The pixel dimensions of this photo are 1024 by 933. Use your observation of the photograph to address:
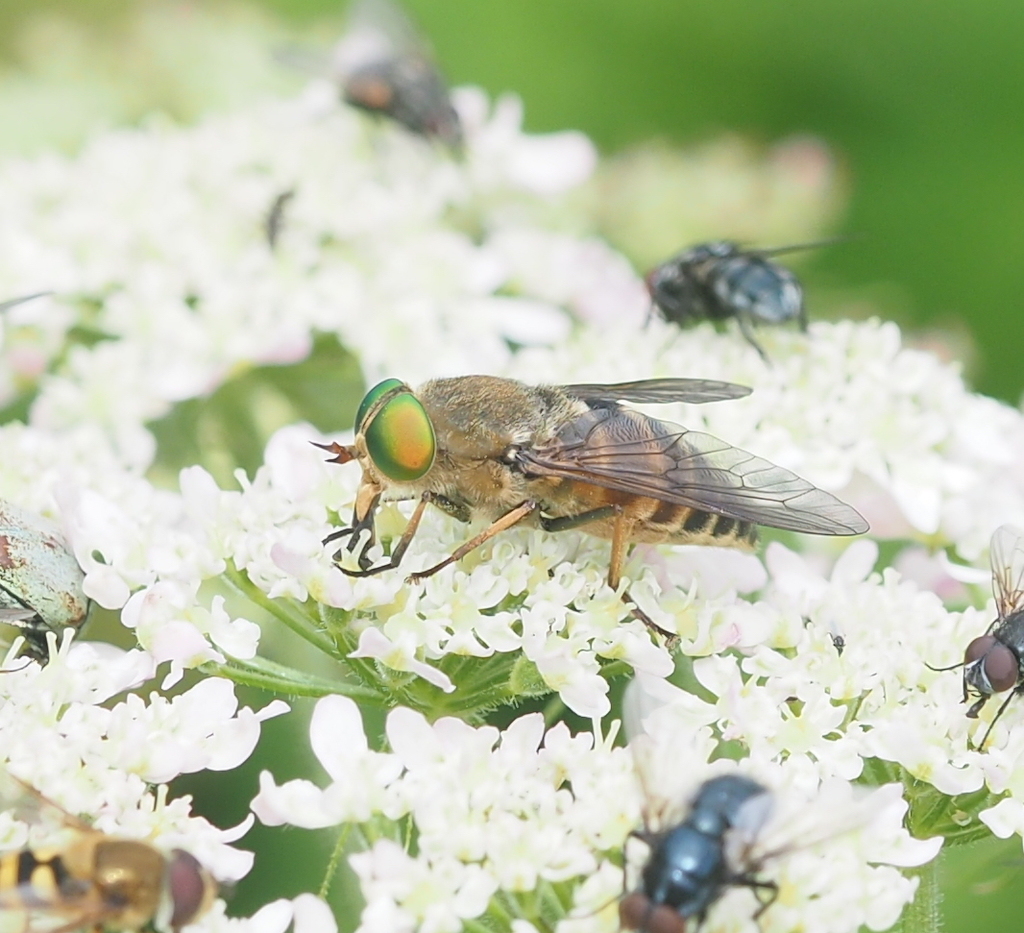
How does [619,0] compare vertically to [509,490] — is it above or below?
above

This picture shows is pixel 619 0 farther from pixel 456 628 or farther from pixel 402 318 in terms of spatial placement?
pixel 456 628

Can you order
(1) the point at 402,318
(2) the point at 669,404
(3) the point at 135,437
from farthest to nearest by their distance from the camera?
(1) the point at 402,318, (3) the point at 135,437, (2) the point at 669,404

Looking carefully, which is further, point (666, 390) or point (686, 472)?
point (666, 390)

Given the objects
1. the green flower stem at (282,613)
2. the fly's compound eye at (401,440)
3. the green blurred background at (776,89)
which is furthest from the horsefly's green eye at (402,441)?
the green blurred background at (776,89)

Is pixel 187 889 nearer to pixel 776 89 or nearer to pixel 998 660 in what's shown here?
pixel 998 660

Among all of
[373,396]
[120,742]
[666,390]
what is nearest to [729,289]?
[666,390]

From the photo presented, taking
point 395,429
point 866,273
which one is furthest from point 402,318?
point 866,273

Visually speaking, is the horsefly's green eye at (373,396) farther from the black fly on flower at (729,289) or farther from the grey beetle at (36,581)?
the black fly on flower at (729,289)
